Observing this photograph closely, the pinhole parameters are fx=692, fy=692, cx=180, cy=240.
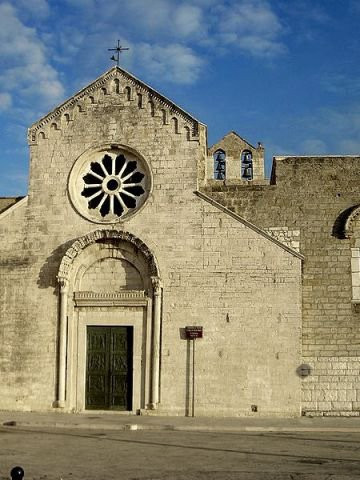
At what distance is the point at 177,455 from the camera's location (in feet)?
40.1

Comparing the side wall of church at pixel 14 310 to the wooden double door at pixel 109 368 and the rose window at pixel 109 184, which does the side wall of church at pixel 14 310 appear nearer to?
the wooden double door at pixel 109 368

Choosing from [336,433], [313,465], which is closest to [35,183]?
[336,433]

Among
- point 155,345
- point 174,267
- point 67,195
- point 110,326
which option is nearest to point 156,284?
point 174,267

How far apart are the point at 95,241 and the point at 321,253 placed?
6.64 metres

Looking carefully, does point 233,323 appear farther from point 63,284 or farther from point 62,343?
point 63,284

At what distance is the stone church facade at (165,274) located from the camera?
63.1 feet

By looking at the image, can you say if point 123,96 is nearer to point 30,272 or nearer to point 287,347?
point 30,272

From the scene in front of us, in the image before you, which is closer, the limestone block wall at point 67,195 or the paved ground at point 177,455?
the paved ground at point 177,455

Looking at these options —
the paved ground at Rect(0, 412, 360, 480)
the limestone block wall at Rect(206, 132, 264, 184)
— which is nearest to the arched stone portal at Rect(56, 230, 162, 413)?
the paved ground at Rect(0, 412, 360, 480)

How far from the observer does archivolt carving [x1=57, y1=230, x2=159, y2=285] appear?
19953mm

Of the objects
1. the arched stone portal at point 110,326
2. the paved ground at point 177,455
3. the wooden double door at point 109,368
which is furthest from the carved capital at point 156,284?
the paved ground at point 177,455

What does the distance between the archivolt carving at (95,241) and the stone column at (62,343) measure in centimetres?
22

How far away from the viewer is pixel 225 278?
64.4 feet

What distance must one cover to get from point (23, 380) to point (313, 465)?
11.0 m
